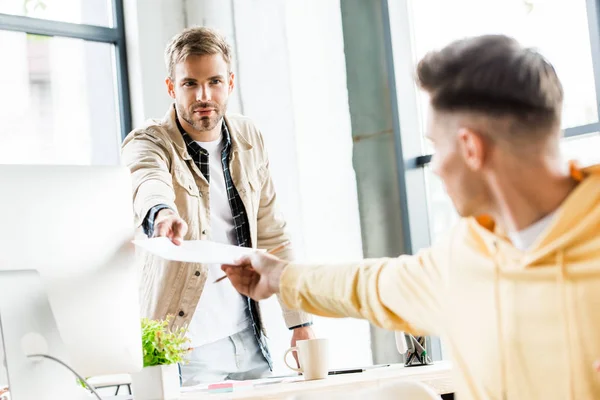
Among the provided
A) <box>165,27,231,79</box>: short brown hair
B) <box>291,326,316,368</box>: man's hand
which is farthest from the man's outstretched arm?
<box>165,27,231,79</box>: short brown hair

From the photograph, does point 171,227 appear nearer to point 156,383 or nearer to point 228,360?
point 156,383

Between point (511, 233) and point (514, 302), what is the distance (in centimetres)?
12

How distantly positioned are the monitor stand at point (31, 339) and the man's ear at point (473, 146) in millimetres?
798

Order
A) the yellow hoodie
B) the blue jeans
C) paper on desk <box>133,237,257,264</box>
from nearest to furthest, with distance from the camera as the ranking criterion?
the yellow hoodie < paper on desk <box>133,237,257,264</box> < the blue jeans

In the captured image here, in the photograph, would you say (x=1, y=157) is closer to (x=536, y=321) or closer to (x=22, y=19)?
(x=22, y=19)

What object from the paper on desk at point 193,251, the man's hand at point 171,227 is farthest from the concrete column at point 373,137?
the paper on desk at point 193,251

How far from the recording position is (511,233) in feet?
4.74

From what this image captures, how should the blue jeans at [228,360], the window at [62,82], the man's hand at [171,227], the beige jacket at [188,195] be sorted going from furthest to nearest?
the window at [62,82] → the beige jacket at [188,195] → the blue jeans at [228,360] → the man's hand at [171,227]

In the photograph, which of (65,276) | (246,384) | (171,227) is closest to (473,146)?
(65,276)

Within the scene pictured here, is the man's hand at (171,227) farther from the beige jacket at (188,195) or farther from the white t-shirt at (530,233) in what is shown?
the white t-shirt at (530,233)

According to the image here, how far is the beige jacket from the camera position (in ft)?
9.60

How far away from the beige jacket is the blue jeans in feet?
0.43

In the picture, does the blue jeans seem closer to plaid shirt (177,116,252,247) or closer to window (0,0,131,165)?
plaid shirt (177,116,252,247)

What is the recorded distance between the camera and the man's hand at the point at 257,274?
6.00 feet
